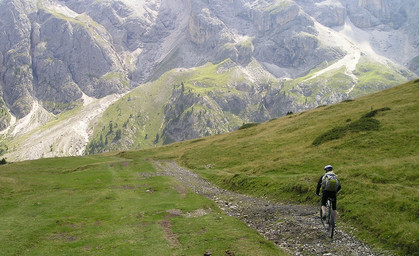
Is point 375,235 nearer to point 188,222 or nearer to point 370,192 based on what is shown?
point 370,192

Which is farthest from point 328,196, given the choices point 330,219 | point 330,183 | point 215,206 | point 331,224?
point 215,206

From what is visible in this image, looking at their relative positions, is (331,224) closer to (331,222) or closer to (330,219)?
(331,222)

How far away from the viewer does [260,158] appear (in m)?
56.7

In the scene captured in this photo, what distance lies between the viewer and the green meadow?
725 inches

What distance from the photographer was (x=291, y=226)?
21.4 m

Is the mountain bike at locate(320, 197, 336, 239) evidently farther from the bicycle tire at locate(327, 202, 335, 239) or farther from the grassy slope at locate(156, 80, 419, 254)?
the grassy slope at locate(156, 80, 419, 254)

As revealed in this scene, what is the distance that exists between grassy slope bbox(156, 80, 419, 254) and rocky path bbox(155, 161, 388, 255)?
182 cm

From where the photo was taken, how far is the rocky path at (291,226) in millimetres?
16922

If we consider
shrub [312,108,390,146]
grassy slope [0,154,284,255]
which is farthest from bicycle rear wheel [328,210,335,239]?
shrub [312,108,390,146]

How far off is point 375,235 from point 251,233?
7.99m

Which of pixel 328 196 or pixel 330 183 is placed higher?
pixel 330 183

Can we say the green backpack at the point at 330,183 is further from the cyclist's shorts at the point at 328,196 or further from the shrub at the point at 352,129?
the shrub at the point at 352,129

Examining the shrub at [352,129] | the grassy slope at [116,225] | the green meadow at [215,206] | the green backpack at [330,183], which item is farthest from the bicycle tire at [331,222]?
the shrub at [352,129]

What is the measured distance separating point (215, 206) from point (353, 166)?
55.5ft
